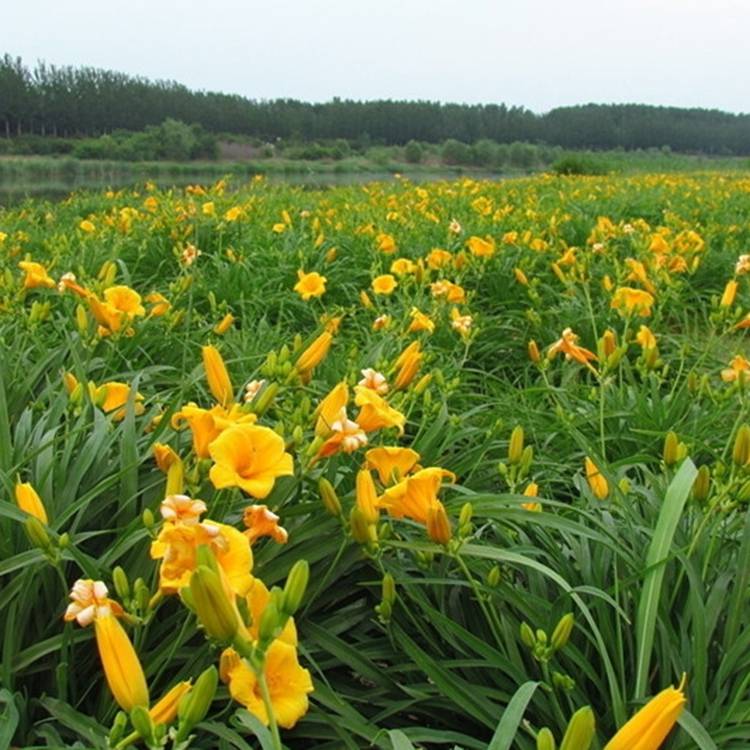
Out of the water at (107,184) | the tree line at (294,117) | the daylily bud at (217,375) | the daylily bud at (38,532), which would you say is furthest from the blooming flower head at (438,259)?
the tree line at (294,117)

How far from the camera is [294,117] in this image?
1922 inches

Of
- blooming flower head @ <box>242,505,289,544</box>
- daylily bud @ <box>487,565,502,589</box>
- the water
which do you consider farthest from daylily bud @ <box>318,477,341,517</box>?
the water

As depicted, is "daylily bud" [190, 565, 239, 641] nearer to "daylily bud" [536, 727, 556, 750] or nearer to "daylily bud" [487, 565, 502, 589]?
"daylily bud" [536, 727, 556, 750]

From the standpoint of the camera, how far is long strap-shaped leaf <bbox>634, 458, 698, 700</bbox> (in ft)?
3.34

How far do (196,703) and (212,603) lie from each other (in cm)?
9

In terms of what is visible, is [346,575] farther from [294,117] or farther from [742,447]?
[294,117]

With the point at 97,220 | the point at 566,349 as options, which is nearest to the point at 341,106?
the point at 97,220

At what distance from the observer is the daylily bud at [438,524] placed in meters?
1.02

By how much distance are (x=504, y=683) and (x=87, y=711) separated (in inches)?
23.9

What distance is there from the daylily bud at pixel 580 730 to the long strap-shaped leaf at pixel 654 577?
45 centimetres

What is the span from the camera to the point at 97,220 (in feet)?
17.6

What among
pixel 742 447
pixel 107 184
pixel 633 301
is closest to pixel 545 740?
pixel 742 447

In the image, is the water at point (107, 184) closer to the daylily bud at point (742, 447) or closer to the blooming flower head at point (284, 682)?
the daylily bud at point (742, 447)

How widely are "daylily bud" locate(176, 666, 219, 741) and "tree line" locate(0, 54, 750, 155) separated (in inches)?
1880
